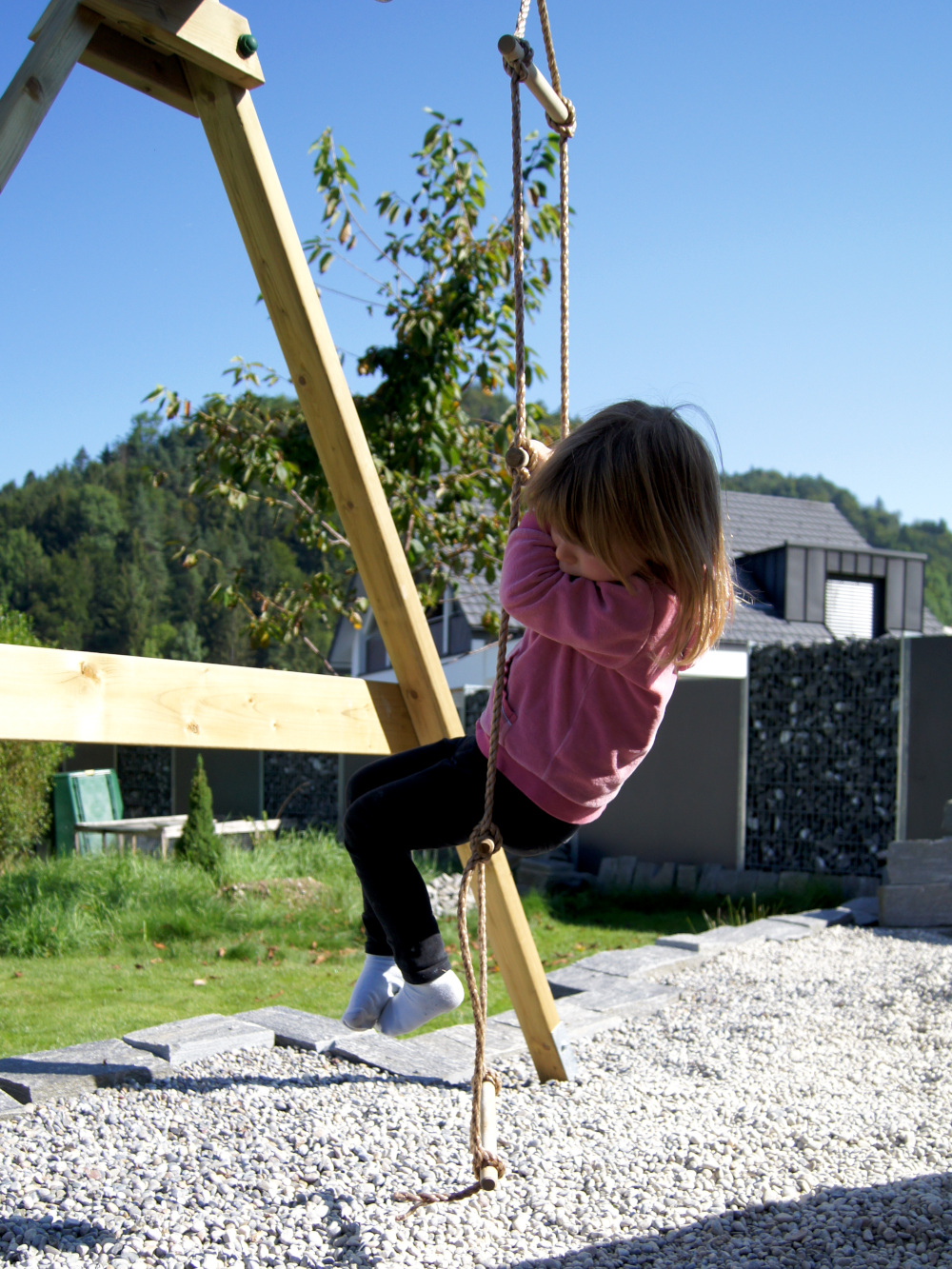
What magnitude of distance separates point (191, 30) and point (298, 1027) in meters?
3.06

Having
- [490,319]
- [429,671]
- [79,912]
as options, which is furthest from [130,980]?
[490,319]

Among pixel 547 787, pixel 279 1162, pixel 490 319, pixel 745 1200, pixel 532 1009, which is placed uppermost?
pixel 490 319

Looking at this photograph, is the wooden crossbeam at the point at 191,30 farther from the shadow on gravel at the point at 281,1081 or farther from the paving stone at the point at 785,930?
the paving stone at the point at 785,930

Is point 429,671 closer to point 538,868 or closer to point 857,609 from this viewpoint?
point 538,868

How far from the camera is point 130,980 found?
16.5 feet

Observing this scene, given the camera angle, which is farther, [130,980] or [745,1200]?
[130,980]

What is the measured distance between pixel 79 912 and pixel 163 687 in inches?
176

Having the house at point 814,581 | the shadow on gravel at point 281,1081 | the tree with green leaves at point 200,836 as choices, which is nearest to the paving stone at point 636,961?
the shadow on gravel at point 281,1081

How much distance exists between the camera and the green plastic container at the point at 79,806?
33.0ft

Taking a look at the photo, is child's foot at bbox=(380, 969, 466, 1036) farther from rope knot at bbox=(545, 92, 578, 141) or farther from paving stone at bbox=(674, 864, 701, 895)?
paving stone at bbox=(674, 864, 701, 895)

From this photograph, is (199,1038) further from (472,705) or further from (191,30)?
(472,705)

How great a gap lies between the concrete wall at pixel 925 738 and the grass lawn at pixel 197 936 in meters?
1.75

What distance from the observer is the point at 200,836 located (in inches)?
301

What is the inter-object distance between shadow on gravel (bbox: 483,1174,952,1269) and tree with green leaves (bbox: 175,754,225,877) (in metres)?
5.80
